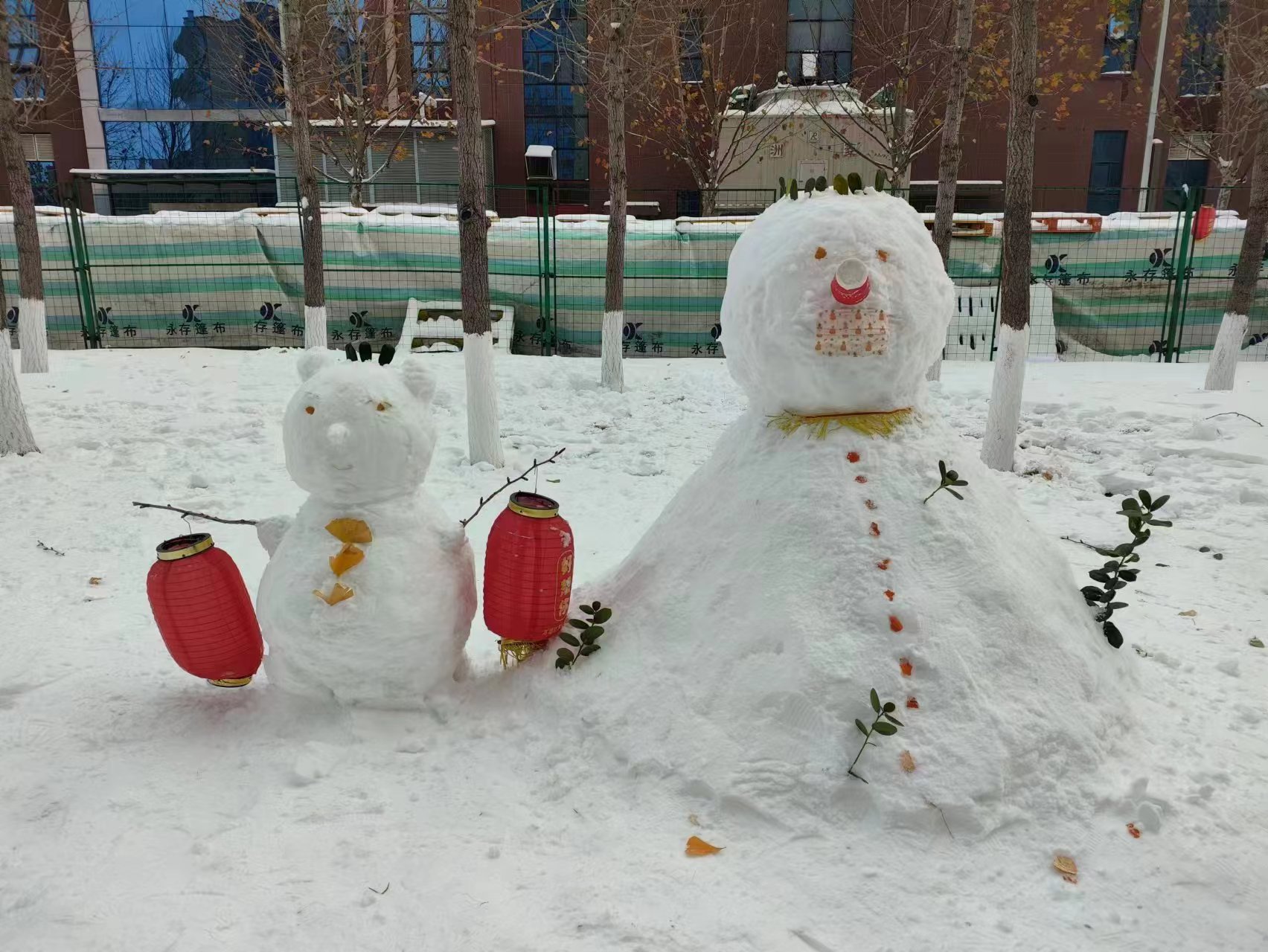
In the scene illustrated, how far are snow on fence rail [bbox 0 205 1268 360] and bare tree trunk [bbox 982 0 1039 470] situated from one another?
5.40 metres

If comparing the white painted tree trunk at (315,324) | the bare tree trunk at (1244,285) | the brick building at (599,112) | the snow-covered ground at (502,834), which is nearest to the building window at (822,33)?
the brick building at (599,112)

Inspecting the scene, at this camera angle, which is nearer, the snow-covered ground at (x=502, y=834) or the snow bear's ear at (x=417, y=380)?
the snow-covered ground at (x=502, y=834)

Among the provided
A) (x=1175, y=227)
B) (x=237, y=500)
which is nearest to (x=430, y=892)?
(x=237, y=500)

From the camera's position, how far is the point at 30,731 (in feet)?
9.46

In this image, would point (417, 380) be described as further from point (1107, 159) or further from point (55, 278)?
point (1107, 159)

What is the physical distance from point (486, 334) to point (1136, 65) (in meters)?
22.0

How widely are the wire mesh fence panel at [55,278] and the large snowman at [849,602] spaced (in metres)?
12.0

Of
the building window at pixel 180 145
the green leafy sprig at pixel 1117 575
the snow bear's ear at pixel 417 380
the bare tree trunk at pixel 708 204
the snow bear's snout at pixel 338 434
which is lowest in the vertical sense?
the green leafy sprig at pixel 1117 575

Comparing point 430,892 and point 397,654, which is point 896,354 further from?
point 430,892

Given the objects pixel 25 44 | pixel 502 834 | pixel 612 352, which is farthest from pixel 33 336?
pixel 502 834

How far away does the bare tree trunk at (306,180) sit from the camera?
864cm

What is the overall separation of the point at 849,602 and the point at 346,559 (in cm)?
155

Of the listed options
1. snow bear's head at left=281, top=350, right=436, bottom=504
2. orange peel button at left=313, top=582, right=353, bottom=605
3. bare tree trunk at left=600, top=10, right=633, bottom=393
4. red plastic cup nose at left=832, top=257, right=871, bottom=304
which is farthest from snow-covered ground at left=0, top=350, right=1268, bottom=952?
bare tree trunk at left=600, top=10, right=633, bottom=393

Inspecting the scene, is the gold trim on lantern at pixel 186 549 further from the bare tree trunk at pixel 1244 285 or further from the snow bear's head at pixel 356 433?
the bare tree trunk at pixel 1244 285
